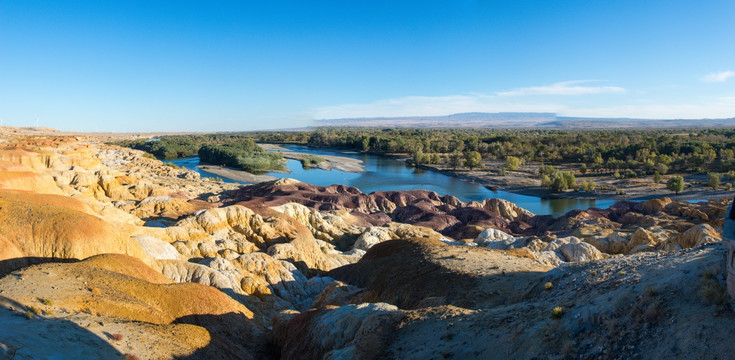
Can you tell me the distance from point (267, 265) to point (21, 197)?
45.2ft

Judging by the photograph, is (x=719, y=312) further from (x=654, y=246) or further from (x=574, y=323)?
(x=654, y=246)

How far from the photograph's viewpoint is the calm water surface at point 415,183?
66.3m

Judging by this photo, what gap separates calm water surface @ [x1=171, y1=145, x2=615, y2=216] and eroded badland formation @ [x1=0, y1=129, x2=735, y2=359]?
30.1 meters

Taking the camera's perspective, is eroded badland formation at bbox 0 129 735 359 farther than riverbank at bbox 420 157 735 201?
No

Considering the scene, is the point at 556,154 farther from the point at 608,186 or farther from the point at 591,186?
the point at 591,186

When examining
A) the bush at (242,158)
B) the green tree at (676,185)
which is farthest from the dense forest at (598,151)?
the bush at (242,158)

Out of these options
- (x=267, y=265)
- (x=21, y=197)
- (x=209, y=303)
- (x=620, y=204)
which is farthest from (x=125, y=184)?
(x=620, y=204)

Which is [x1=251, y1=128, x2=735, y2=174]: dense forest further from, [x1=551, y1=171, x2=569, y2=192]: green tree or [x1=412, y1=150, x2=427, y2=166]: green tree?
[x1=551, y1=171, x2=569, y2=192]: green tree

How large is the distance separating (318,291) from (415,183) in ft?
203

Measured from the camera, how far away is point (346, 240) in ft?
126

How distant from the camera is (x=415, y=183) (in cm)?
8519

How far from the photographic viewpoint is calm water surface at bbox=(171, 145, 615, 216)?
66312 mm

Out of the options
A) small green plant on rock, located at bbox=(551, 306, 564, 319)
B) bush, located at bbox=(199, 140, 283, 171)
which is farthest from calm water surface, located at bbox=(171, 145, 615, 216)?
small green plant on rock, located at bbox=(551, 306, 564, 319)

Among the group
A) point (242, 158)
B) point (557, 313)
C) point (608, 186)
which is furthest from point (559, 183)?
point (242, 158)
